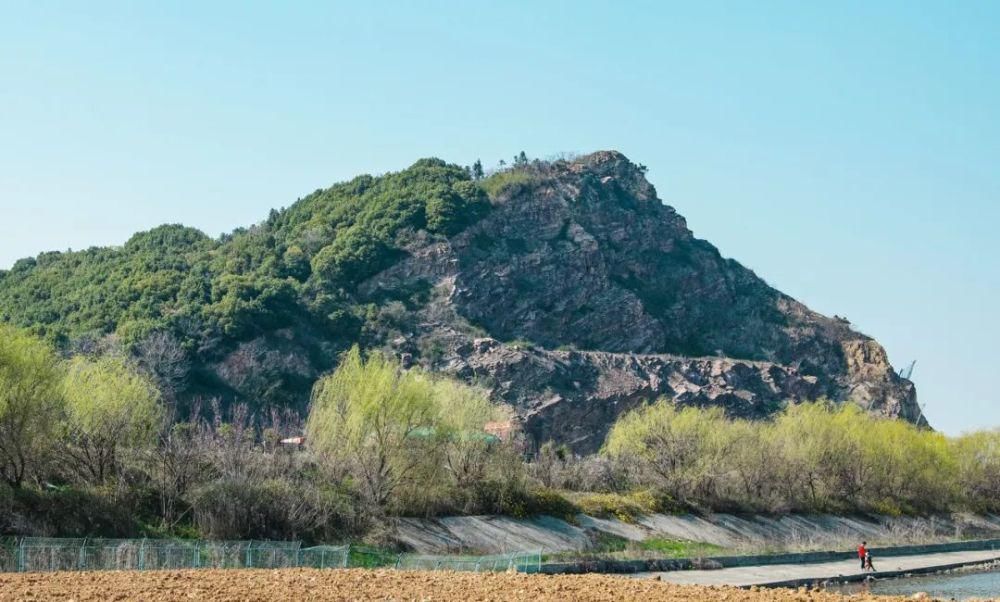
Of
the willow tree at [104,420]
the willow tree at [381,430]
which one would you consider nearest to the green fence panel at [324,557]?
the willow tree at [381,430]

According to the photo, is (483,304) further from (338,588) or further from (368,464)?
(338,588)

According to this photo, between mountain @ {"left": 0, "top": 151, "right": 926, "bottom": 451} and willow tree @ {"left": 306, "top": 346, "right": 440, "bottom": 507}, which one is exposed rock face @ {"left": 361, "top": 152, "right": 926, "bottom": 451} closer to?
mountain @ {"left": 0, "top": 151, "right": 926, "bottom": 451}

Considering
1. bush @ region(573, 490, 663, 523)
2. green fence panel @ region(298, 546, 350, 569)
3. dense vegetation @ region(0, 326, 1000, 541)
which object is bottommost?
green fence panel @ region(298, 546, 350, 569)

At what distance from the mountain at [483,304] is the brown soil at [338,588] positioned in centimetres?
5910

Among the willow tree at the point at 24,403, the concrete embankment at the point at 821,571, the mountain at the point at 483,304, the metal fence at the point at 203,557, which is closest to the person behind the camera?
the metal fence at the point at 203,557

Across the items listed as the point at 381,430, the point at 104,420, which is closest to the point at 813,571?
the point at 381,430

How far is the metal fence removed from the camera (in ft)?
101

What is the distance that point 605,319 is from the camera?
404ft

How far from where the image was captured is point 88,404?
4141 cm

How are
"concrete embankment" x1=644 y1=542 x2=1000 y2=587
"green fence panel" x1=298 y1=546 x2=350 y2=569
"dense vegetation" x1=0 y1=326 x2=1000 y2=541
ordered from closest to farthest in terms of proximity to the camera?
"green fence panel" x1=298 y1=546 x2=350 y2=569 < "dense vegetation" x1=0 y1=326 x2=1000 y2=541 < "concrete embankment" x1=644 y1=542 x2=1000 y2=587

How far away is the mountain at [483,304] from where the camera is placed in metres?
97.4

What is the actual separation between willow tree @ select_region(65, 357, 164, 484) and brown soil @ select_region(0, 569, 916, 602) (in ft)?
41.8

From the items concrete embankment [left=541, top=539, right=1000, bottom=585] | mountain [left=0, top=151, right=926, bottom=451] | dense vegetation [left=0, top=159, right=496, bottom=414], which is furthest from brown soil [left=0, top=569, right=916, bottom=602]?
mountain [left=0, top=151, right=926, bottom=451]

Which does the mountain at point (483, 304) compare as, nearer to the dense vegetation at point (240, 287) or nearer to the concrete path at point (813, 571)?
the dense vegetation at point (240, 287)
